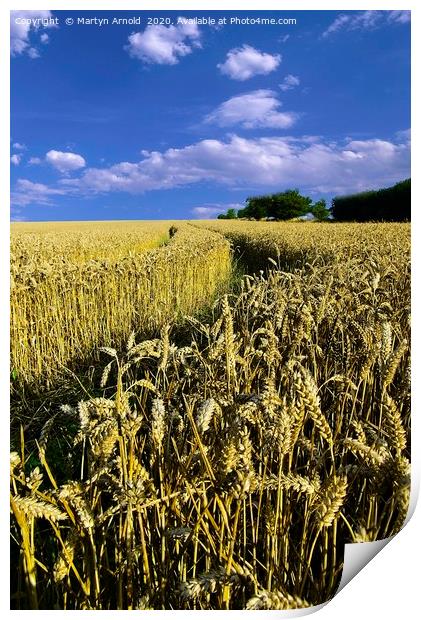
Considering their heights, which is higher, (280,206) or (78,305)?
(280,206)

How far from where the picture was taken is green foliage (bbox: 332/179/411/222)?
1731mm

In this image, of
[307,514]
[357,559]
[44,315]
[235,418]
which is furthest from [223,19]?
[44,315]

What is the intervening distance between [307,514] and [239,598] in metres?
0.20

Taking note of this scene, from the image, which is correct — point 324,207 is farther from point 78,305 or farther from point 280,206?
point 78,305

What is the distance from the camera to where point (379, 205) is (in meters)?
2.09

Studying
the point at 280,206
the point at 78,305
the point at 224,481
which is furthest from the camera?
the point at 280,206

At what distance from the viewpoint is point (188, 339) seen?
2.96m

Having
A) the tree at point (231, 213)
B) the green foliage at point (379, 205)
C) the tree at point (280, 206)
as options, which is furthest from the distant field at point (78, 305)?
the tree at point (231, 213)

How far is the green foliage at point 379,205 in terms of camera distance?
5.68ft

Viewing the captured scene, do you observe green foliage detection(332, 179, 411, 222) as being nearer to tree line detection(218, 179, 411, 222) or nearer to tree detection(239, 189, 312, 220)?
tree line detection(218, 179, 411, 222)

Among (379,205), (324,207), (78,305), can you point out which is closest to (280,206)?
(324,207)

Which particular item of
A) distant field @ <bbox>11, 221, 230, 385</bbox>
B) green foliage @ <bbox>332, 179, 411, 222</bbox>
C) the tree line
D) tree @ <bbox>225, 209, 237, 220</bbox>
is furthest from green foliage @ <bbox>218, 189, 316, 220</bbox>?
tree @ <bbox>225, 209, 237, 220</bbox>

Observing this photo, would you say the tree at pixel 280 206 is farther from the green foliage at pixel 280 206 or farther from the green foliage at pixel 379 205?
the green foliage at pixel 379 205
